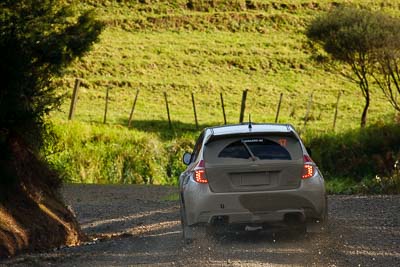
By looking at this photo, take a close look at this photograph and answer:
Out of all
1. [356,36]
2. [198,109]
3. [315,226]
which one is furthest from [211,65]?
[315,226]

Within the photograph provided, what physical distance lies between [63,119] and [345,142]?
12.9m

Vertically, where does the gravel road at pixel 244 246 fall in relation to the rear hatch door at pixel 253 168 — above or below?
below

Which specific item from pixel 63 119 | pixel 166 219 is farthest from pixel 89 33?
pixel 166 219

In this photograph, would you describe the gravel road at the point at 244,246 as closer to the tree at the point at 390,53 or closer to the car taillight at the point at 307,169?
the car taillight at the point at 307,169

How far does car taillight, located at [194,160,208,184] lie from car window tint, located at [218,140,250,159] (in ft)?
0.93

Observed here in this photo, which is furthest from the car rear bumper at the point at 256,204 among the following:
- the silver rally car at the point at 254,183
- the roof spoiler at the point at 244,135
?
the roof spoiler at the point at 244,135

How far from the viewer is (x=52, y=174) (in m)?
19.3

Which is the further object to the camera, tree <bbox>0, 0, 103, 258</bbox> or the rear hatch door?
tree <bbox>0, 0, 103, 258</bbox>

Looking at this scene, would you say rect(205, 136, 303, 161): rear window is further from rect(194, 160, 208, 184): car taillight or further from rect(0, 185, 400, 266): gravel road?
rect(0, 185, 400, 266): gravel road

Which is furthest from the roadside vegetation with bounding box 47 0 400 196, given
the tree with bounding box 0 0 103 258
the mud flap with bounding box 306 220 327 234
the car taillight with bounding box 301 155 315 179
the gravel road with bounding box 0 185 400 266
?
the car taillight with bounding box 301 155 315 179

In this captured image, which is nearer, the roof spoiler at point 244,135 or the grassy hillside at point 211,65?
the roof spoiler at point 244,135

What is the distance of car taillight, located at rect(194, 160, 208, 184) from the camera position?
1549 centimetres

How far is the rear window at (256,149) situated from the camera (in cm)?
1549

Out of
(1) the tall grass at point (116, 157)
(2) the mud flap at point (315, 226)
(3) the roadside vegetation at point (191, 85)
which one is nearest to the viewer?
Result: (2) the mud flap at point (315, 226)
